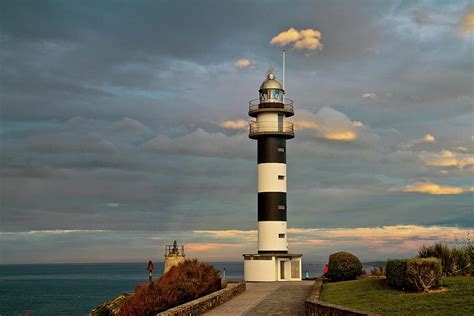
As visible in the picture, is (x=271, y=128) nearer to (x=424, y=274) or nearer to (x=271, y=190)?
(x=271, y=190)

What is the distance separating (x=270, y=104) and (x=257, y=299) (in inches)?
630

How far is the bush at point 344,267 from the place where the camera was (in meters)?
31.6

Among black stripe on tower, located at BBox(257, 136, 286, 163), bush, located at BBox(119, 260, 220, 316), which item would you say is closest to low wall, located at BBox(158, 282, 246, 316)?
bush, located at BBox(119, 260, 220, 316)

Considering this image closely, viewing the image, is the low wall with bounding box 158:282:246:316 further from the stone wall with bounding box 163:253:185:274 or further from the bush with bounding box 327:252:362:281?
the stone wall with bounding box 163:253:185:274

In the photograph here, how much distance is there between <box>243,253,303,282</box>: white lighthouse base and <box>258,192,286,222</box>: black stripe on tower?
2.32 metres

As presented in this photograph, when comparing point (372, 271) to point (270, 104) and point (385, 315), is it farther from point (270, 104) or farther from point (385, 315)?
point (385, 315)

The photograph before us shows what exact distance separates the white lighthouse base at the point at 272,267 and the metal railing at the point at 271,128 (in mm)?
7840

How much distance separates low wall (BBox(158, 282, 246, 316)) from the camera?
57.4 ft

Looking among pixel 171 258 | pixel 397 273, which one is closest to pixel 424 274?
pixel 397 273

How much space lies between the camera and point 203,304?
2070 cm

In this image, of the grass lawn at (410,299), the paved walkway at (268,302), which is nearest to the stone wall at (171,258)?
the paved walkway at (268,302)

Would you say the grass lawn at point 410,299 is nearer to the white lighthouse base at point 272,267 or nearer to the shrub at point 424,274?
the shrub at point 424,274

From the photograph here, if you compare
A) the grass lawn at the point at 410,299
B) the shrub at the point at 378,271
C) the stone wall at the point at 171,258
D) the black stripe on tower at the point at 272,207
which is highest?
the black stripe on tower at the point at 272,207

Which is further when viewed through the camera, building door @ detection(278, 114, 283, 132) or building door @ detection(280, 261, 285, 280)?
building door @ detection(278, 114, 283, 132)
